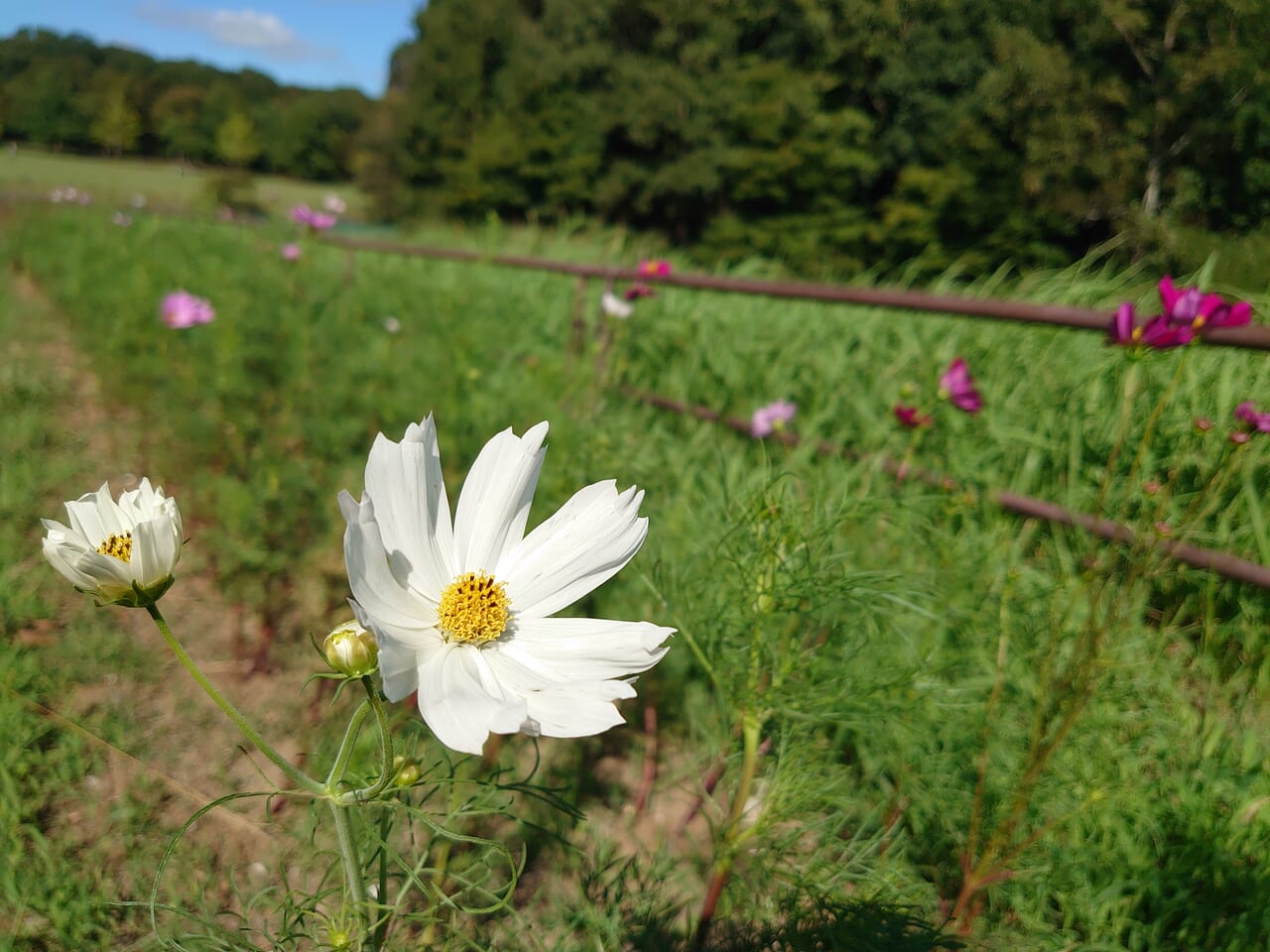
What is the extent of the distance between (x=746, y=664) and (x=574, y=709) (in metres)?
0.76

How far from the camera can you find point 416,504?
0.64 metres

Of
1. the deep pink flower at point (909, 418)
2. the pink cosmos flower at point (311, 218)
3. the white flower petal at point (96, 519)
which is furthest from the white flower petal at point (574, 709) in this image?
the pink cosmos flower at point (311, 218)

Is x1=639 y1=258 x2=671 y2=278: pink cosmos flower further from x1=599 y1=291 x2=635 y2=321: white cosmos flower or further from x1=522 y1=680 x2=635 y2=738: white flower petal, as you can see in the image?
x1=522 y1=680 x2=635 y2=738: white flower petal

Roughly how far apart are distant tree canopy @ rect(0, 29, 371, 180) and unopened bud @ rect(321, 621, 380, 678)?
3632cm

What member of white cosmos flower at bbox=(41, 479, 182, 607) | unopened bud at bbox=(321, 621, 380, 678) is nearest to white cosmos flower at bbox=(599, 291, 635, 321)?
white cosmos flower at bbox=(41, 479, 182, 607)

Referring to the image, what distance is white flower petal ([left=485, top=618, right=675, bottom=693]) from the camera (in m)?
0.59

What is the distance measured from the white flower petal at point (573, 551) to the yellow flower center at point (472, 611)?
0.03m

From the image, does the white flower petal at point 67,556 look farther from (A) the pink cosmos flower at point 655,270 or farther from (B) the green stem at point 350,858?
(A) the pink cosmos flower at point 655,270

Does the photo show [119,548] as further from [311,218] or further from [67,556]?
[311,218]

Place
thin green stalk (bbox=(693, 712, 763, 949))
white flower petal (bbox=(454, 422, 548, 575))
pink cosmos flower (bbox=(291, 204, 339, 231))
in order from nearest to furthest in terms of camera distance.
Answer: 1. white flower petal (bbox=(454, 422, 548, 575))
2. thin green stalk (bbox=(693, 712, 763, 949))
3. pink cosmos flower (bbox=(291, 204, 339, 231))

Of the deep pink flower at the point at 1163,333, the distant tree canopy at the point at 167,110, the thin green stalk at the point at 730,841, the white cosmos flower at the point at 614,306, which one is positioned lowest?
the thin green stalk at the point at 730,841

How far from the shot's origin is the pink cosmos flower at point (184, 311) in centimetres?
242

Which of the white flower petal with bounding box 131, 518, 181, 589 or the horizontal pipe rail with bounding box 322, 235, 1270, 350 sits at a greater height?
the horizontal pipe rail with bounding box 322, 235, 1270, 350

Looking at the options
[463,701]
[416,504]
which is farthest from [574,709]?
[416,504]
